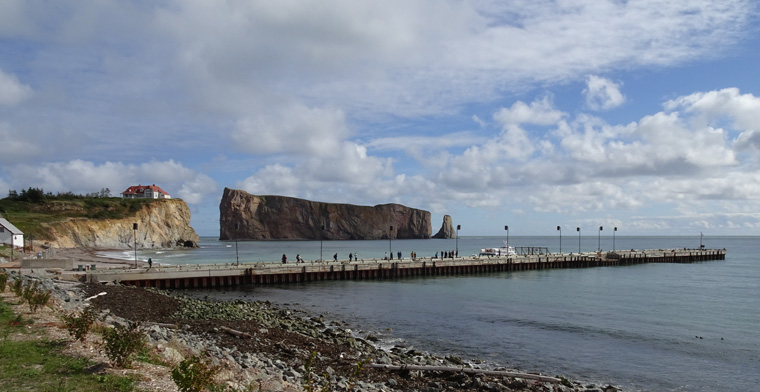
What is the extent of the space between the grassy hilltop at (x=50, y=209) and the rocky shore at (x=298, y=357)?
65.8 meters

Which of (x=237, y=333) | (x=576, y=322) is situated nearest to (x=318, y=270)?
(x=576, y=322)

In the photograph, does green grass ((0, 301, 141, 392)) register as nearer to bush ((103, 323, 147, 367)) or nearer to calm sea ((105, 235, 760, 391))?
bush ((103, 323, 147, 367))

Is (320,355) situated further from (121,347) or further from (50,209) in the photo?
(50,209)

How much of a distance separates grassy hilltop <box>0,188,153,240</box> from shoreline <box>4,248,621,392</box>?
217ft

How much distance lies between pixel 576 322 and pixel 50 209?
100475mm

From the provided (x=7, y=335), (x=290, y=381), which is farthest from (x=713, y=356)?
(x=7, y=335)

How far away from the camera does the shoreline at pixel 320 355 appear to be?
45.1 ft

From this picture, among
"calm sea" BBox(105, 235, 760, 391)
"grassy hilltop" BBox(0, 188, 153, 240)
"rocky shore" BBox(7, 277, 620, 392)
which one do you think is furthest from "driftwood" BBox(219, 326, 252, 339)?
"grassy hilltop" BBox(0, 188, 153, 240)

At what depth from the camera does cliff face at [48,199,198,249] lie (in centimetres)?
8697

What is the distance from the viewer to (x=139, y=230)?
109 metres

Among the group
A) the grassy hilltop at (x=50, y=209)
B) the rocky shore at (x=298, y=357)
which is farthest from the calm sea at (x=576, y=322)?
the grassy hilltop at (x=50, y=209)

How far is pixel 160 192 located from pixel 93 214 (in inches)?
2017

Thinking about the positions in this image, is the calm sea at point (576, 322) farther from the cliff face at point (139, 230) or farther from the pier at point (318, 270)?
the cliff face at point (139, 230)

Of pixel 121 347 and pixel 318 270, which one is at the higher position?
pixel 121 347
